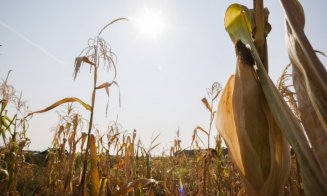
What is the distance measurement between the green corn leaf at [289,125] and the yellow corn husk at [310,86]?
2 cm

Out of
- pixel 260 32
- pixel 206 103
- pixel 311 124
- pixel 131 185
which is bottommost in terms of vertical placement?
pixel 131 185

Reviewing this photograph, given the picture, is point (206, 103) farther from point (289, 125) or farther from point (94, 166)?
point (289, 125)

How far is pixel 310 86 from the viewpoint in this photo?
35 cm

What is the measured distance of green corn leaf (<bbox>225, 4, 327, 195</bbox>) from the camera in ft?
1.15

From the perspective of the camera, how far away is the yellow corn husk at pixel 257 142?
0.46m

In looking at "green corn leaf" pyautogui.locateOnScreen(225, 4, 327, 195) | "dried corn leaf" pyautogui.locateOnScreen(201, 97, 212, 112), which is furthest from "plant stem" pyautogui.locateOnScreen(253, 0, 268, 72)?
"dried corn leaf" pyautogui.locateOnScreen(201, 97, 212, 112)

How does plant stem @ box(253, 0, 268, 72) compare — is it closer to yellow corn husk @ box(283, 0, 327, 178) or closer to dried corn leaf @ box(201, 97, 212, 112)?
yellow corn husk @ box(283, 0, 327, 178)

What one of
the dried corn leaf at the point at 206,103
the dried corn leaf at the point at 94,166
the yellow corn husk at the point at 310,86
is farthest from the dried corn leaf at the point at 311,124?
the dried corn leaf at the point at 206,103

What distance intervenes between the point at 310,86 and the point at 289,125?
69 mm

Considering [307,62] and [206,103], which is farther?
[206,103]

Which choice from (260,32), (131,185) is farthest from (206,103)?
(260,32)

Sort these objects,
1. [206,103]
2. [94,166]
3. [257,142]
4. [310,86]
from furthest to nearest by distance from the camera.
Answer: [206,103] → [94,166] → [257,142] → [310,86]

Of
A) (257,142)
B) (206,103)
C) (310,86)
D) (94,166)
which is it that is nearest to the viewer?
(310,86)

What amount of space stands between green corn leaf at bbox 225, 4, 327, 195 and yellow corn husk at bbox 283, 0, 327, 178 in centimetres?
2
